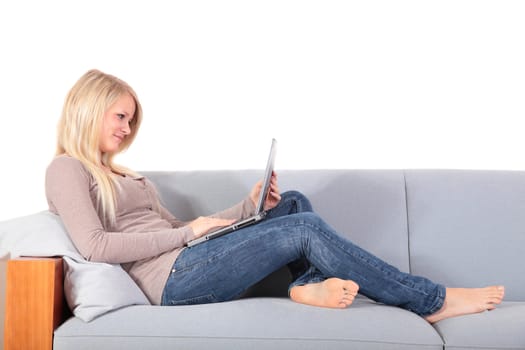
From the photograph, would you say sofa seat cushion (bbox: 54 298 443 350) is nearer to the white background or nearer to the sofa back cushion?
the sofa back cushion

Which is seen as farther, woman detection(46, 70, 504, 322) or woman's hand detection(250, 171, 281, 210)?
woman's hand detection(250, 171, 281, 210)

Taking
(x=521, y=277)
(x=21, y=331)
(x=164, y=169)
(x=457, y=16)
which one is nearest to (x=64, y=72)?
(x=164, y=169)

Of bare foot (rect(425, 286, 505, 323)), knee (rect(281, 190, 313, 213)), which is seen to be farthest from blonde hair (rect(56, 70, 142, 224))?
bare foot (rect(425, 286, 505, 323))

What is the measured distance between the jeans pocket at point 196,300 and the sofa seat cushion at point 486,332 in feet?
2.28

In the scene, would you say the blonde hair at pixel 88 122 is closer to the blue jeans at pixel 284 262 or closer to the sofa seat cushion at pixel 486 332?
the blue jeans at pixel 284 262

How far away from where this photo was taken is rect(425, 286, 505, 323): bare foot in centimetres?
202

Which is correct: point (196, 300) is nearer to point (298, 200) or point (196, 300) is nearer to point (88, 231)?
point (88, 231)

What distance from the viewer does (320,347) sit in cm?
181

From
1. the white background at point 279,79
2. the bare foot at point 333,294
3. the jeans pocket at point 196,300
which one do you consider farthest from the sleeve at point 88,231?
the white background at point 279,79

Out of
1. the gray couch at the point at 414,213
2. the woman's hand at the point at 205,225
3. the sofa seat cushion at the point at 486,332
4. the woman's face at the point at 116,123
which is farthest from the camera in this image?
the gray couch at the point at 414,213

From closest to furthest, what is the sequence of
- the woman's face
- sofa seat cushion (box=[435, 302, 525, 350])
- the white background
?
sofa seat cushion (box=[435, 302, 525, 350]) < the woman's face < the white background

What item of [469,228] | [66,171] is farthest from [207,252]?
[469,228]

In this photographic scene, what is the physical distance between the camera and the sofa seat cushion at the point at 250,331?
71.6 inches

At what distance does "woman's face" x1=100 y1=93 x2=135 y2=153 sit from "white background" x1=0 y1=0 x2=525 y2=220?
1.91 feet
